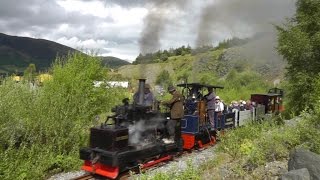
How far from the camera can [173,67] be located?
6397 centimetres

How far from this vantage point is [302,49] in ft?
61.3

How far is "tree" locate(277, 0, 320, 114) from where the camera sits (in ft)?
60.9

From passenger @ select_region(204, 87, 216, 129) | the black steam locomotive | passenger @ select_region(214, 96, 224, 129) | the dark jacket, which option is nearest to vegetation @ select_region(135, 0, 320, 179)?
the dark jacket

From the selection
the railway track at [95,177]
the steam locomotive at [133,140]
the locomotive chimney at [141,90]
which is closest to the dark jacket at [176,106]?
the steam locomotive at [133,140]

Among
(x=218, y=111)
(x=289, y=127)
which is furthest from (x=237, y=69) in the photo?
(x=289, y=127)

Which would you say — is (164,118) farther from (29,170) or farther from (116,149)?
(29,170)

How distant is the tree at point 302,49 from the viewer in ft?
60.9

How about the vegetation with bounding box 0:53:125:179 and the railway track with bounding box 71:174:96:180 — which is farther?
the vegetation with bounding box 0:53:125:179

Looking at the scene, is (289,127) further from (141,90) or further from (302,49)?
(302,49)

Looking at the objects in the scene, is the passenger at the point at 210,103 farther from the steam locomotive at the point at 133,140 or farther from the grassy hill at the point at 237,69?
the grassy hill at the point at 237,69

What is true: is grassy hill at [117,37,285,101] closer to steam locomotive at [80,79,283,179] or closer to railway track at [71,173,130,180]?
steam locomotive at [80,79,283,179]

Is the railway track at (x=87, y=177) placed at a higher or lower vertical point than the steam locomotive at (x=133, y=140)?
lower

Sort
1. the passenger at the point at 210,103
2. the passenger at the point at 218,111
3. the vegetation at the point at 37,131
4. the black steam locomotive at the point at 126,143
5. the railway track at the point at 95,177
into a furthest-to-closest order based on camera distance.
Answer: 1. the passenger at the point at 218,111
2. the passenger at the point at 210,103
3. the vegetation at the point at 37,131
4. the railway track at the point at 95,177
5. the black steam locomotive at the point at 126,143

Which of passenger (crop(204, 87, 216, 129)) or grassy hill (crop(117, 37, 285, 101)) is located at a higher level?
grassy hill (crop(117, 37, 285, 101))
